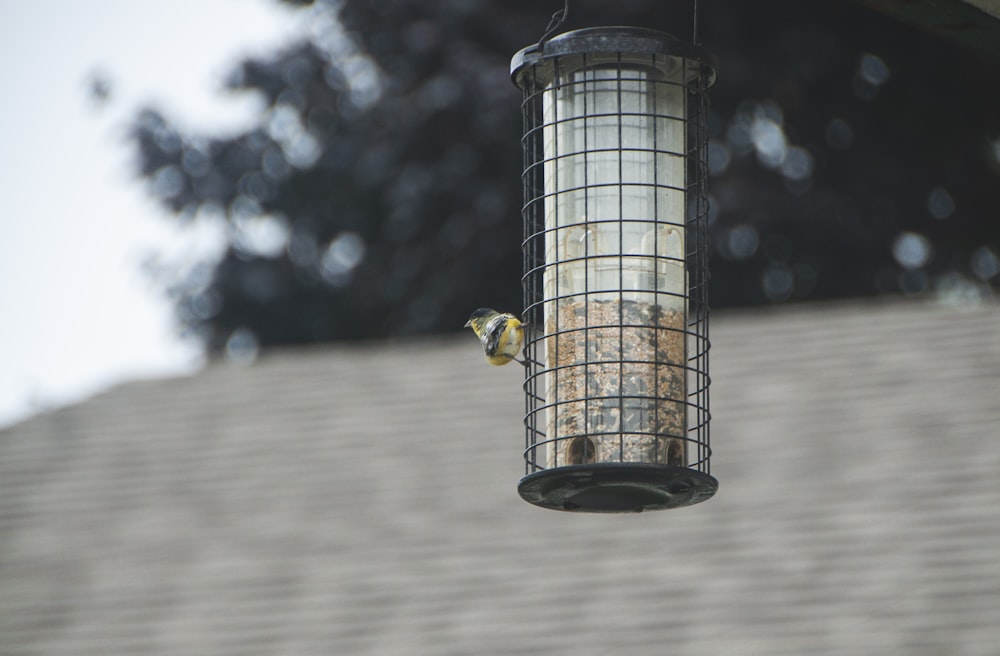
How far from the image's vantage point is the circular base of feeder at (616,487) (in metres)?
4.07

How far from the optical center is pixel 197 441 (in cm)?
1070

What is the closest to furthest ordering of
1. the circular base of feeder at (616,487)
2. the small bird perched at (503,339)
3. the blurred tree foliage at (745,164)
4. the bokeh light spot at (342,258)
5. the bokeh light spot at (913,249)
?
the circular base of feeder at (616,487)
the small bird perched at (503,339)
the blurred tree foliage at (745,164)
the bokeh light spot at (913,249)
the bokeh light spot at (342,258)

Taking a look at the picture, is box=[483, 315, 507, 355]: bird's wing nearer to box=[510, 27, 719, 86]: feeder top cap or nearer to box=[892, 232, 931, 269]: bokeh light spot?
box=[510, 27, 719, 86]: feeder top cap

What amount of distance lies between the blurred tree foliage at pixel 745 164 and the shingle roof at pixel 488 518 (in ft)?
12.8

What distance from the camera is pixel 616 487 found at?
4141mm

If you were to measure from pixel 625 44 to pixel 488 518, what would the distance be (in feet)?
17.2

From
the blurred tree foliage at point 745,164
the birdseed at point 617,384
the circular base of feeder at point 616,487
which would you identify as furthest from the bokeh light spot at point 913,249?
the circular base of feeder at point 616,487

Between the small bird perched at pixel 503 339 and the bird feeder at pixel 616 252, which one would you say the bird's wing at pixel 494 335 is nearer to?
the small bird perched at pixel 503 339

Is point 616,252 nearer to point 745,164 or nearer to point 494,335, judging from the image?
point 494,335

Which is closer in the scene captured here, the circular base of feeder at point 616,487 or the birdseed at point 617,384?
the circular base of feeder at point 616,487

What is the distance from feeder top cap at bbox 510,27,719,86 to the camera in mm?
4152

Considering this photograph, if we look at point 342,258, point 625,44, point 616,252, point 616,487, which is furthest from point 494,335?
point 342,258

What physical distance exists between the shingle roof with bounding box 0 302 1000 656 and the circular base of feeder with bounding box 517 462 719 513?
3.54 metres

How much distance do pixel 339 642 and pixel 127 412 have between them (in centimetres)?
367
